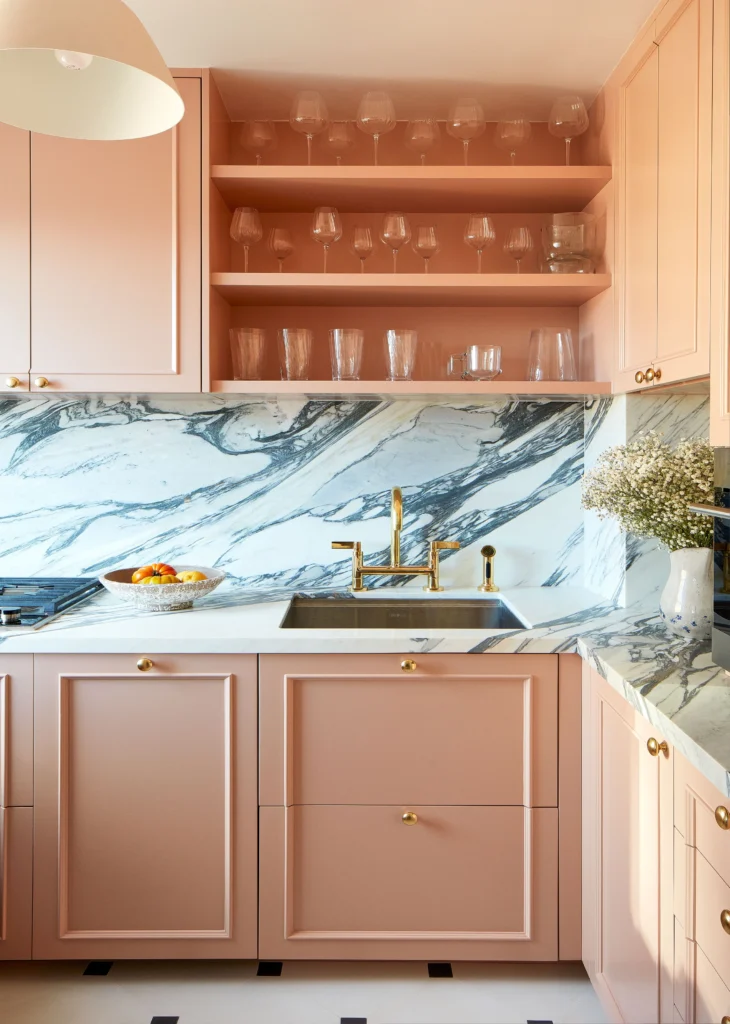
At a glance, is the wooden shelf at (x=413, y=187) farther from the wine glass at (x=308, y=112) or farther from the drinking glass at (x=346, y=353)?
the drinking glass at (x=346, y=353)

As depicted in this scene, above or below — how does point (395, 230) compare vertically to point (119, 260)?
above

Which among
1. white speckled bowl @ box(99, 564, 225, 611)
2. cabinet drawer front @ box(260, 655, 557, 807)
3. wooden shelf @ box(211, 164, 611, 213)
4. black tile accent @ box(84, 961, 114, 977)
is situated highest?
wooden shelf @ box(211, 164, 611, 213)

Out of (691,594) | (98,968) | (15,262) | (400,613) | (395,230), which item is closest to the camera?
(691,594)

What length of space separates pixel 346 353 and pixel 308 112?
0.64m

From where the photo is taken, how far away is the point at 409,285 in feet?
6.97

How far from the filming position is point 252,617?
6.69 feet

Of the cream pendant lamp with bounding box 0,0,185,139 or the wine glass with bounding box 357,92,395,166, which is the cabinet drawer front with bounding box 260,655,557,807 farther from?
the wine glass with bounding box 357,92,395,166

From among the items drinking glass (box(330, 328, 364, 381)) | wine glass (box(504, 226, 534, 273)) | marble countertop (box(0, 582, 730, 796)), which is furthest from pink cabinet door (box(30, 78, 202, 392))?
wine glass (box(504, 226, 534, 273))

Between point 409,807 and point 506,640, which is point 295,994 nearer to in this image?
point 409,807

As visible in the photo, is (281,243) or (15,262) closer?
(15,262)

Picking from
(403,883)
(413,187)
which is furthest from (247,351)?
(403,883)

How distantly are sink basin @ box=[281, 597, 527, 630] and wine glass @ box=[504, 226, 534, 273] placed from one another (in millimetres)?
1010

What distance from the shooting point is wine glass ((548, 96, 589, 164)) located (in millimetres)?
2158

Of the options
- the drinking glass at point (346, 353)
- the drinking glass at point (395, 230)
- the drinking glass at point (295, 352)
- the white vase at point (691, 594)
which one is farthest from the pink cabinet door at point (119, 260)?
the white vase at point (691, 594)
